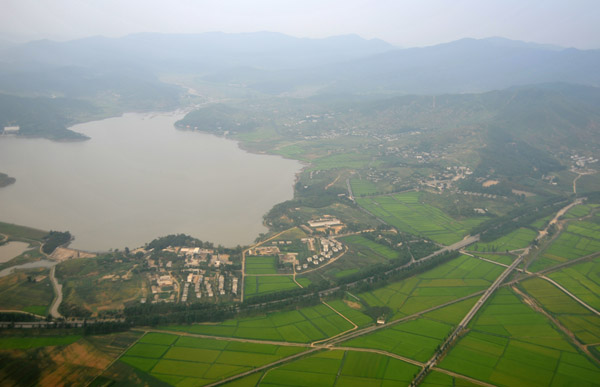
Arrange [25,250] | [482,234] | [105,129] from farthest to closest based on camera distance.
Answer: [105,129] → [482,234] → [25,250]

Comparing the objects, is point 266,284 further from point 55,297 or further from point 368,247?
point 55,297

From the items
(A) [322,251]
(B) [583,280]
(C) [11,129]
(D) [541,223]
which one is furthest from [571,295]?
(C) [11,129]

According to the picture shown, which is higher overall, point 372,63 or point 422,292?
point 372,63

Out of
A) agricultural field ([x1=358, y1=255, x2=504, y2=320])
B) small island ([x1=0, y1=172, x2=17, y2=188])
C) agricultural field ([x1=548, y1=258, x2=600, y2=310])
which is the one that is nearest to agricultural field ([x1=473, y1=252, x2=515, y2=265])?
agricultural field ([x1=358, y1=255, x2=504, y2=320])

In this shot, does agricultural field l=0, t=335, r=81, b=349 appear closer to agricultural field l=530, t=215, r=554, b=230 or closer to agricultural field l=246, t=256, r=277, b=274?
agricultural field l=246, t=256, r=277, b=274

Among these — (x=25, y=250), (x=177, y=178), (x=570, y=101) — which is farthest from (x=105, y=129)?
(x=570, y=101)

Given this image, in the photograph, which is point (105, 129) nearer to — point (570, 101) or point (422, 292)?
point (422, 292)

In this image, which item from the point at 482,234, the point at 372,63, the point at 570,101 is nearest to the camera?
the point at 482,234

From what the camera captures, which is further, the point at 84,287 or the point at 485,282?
the point at 485,282
